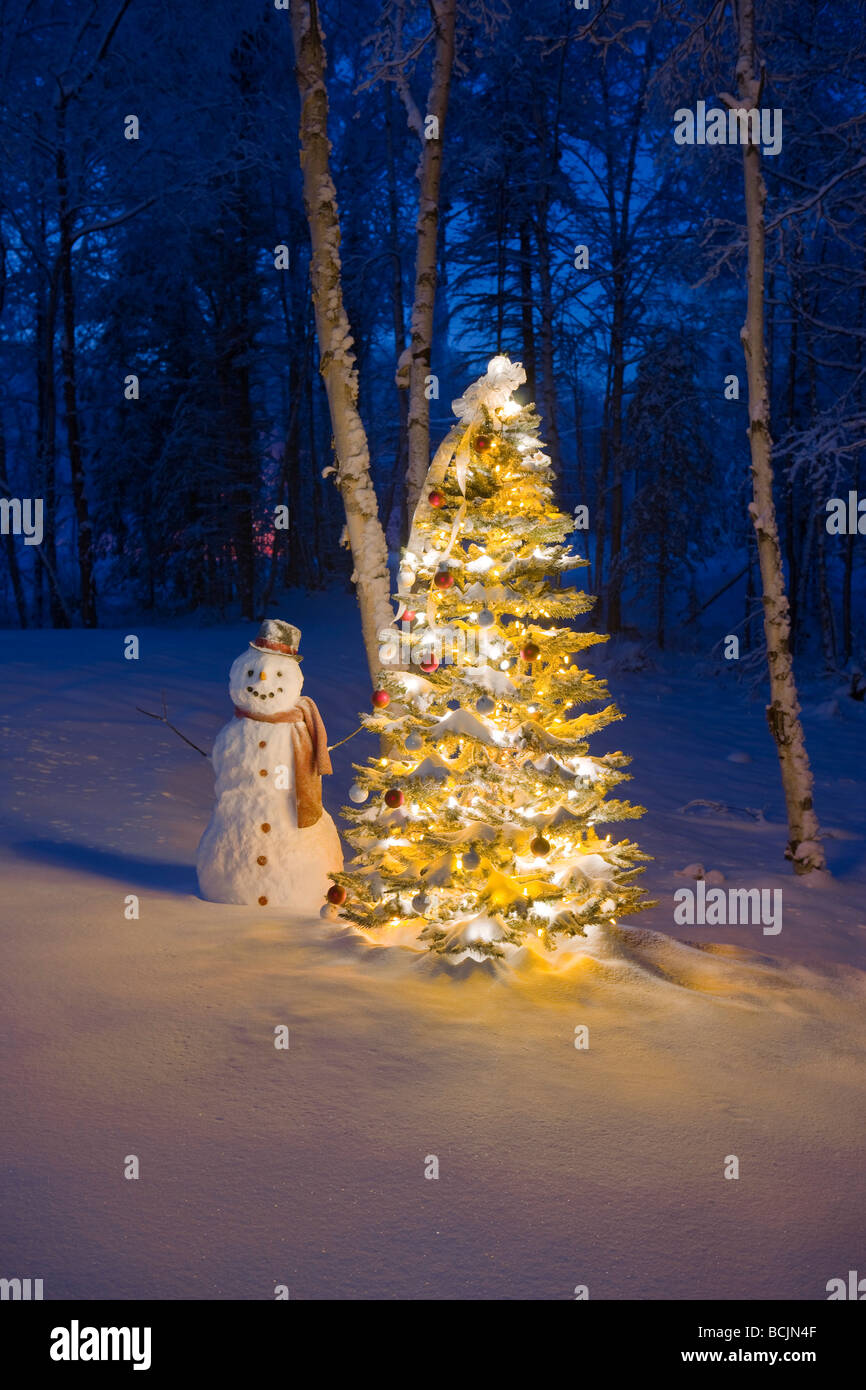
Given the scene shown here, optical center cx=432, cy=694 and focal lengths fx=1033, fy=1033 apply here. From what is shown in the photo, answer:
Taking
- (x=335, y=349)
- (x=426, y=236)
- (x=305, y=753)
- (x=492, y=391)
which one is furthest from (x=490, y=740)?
(x=426, y=236)

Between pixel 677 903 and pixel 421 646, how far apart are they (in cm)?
362

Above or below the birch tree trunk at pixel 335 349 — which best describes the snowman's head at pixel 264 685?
below

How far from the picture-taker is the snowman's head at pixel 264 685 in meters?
6.32

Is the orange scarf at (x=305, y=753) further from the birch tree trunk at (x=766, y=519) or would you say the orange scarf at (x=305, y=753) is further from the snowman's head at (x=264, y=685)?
the birch tree trunk at (x=766, y=519)

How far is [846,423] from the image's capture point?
13.5m

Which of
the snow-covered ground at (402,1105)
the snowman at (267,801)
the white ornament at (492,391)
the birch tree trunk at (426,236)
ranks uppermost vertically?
the birch tree trunk at (426,236)

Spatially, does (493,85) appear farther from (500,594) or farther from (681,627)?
(500,594)

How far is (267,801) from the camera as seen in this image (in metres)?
6.27

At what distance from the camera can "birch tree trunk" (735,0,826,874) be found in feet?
27.8

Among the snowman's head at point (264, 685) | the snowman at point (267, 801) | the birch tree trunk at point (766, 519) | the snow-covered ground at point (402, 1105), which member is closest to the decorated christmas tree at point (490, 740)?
the snow-covered ground at point (402, 1105)

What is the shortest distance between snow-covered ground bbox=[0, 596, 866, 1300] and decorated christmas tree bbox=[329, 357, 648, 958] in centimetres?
32

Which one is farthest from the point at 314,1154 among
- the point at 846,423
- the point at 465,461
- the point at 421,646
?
the point at 846,423

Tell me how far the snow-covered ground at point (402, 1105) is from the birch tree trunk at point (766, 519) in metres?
1.72

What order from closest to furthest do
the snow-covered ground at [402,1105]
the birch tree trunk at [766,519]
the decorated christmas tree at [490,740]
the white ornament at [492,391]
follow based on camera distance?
the snow-covered ground at [402,1105] < the decorated christmas tree at [490,740] < the white ornament at [492,391] < the birch tree trunk at [766,519]
